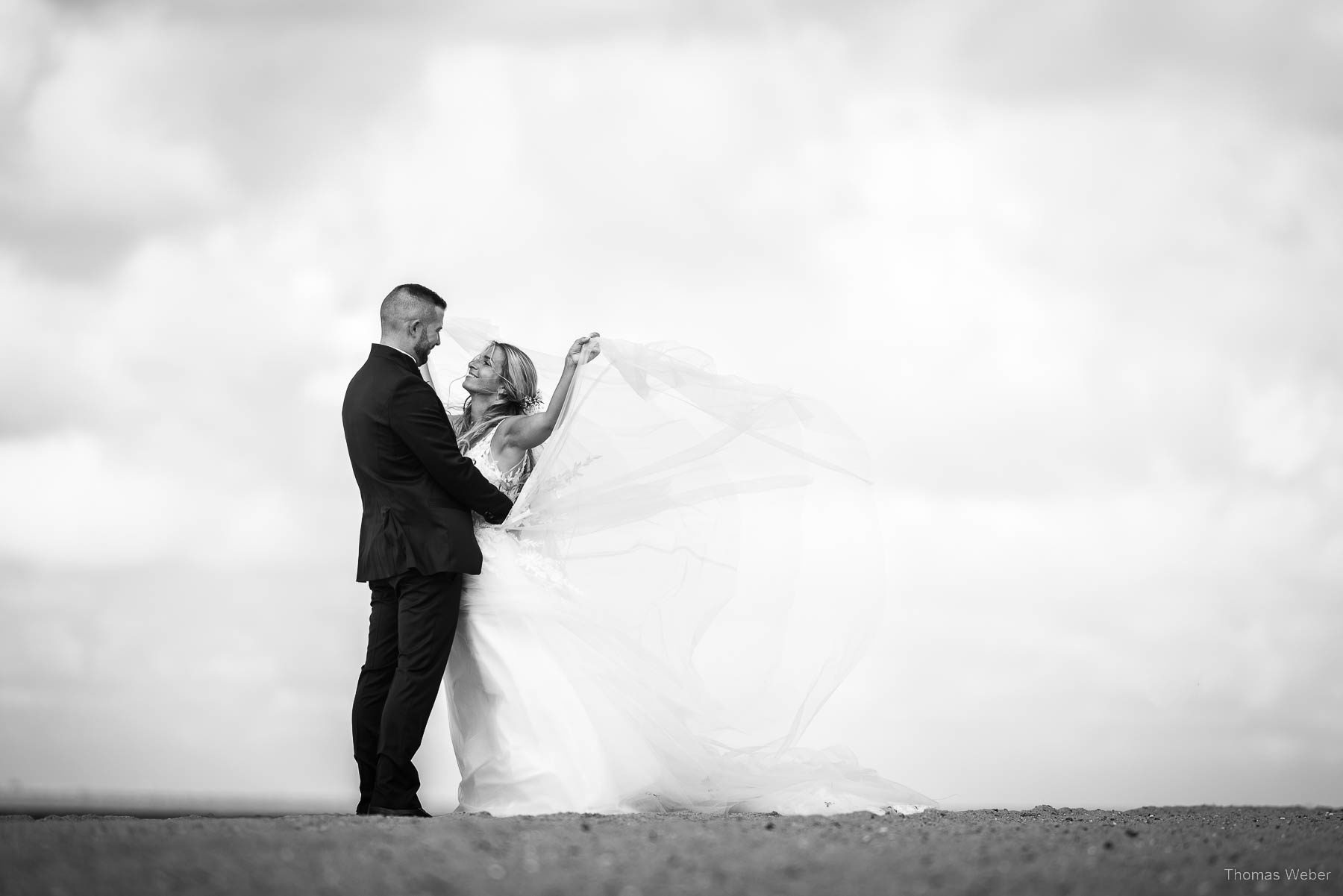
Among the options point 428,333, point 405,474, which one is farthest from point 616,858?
point 428,333

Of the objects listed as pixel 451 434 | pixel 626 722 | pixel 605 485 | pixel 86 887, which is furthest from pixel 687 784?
pixel 86 887

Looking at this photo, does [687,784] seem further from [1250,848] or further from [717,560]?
[1250,848]

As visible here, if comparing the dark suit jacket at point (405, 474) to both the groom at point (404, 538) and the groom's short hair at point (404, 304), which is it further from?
the groom's short hair at point (404, 304)

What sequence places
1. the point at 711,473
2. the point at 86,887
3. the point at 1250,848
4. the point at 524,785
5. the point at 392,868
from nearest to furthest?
the point at 86,887, the point at 392,868, the point at 1250,848, the point at 524,785, the point at 711,473

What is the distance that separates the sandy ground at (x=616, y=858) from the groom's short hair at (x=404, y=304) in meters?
2.83

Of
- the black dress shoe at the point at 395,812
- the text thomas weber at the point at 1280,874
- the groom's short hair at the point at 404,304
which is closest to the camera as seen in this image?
the text thomas weber at the point at 1280,874

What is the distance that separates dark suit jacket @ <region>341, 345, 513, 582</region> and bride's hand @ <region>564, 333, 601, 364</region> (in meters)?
0.98

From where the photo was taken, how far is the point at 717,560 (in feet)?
25.5

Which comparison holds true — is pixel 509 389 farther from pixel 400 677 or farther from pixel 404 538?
pixel 400 677

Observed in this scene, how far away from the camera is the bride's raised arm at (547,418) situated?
7.19 meters

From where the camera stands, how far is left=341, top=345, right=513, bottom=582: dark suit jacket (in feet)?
21.6

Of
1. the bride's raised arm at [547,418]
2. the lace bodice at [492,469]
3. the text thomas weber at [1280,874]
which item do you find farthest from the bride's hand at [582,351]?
the text thomas weber at [1280,874]

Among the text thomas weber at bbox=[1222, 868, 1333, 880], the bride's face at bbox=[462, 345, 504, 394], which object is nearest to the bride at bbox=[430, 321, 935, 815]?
the bride's face at bbox=[462, 345, 504, 394]

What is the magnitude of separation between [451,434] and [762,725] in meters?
2.81
